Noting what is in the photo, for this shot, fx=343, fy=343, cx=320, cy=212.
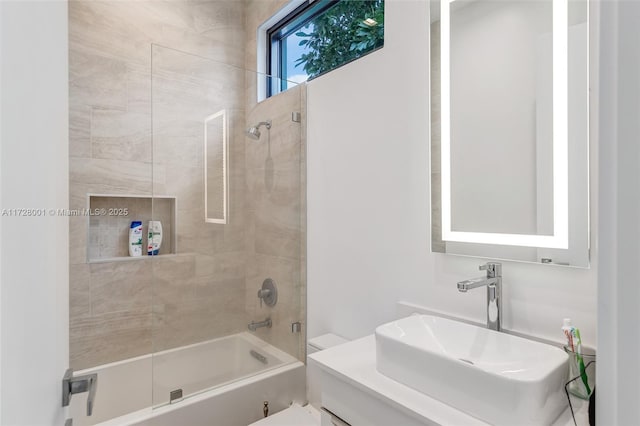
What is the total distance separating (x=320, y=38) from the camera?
6.50 ft

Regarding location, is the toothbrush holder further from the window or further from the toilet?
the window

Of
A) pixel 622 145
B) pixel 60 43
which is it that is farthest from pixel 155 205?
pixel 622 145

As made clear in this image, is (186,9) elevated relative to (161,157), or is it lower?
elevated

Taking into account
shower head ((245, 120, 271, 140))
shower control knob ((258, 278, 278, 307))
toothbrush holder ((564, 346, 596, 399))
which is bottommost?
shower control knob ((258, 278, 278, 307))

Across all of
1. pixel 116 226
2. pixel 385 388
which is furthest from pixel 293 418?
pixel 116 226

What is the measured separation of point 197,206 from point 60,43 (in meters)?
1.08

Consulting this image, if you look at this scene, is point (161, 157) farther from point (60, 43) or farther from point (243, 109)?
point (60, 43)

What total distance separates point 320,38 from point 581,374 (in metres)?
1.92

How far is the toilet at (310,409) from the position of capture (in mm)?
1605

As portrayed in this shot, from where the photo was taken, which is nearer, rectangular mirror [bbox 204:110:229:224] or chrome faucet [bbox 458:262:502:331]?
chrome faucet [bbox 458:262:502:331]

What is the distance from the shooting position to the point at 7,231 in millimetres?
422

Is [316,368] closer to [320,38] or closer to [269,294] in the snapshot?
[269,294]

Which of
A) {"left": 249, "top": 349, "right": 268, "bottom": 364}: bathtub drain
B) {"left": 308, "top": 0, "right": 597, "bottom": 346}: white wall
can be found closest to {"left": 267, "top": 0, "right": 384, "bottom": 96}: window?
{"left": 308, "top": 0, "right": 597, "bottom": 346}: white wall

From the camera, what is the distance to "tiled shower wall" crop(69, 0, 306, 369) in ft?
5.72
